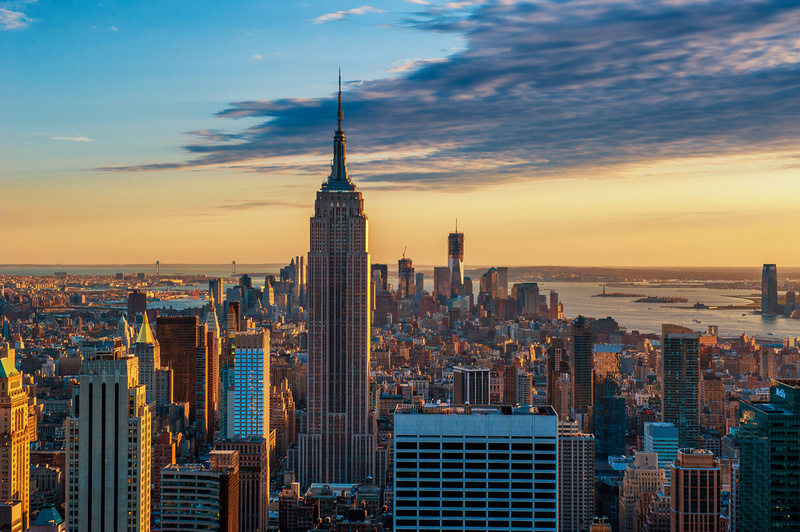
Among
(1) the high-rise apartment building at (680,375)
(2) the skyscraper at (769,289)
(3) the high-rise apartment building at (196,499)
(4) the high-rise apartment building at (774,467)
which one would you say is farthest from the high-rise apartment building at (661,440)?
(3) the high-rise apartment building at (196,499)

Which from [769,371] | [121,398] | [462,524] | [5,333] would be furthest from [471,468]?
[5,333]

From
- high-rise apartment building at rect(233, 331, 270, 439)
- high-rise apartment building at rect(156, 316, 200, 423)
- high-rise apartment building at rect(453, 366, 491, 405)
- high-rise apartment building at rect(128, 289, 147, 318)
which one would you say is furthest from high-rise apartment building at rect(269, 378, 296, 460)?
high-rise apartment building at rect(453, 366, 491, 405)

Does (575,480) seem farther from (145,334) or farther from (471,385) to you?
(145,334)

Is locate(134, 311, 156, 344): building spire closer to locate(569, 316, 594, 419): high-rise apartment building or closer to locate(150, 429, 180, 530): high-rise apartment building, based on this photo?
locate(150, 429, 180, 530): high-rise apartment building

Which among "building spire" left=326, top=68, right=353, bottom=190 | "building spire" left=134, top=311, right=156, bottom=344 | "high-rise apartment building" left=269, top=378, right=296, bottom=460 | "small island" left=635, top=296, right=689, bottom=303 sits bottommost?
"high-rise apartment building" left=269, top=378, right=296, bottom=460

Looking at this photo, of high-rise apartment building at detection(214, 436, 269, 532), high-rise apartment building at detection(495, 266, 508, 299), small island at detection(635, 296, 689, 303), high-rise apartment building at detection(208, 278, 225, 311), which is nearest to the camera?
high-rise apartment building at detection(214, 436, 269, 532)
